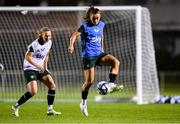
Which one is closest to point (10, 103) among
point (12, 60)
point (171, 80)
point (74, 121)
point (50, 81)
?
point (12, 60)

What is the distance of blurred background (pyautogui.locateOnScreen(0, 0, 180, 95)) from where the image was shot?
35.3m

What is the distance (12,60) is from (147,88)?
421cm

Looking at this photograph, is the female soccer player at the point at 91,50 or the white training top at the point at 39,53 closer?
the female soccer player at the point at 91,50

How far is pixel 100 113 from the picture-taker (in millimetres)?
16922

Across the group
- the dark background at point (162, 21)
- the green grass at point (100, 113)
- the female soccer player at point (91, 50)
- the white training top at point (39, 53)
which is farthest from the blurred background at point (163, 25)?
the white training top at point (39, 53)

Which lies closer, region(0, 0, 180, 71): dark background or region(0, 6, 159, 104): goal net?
region(0, 6, 159, 104): goal net

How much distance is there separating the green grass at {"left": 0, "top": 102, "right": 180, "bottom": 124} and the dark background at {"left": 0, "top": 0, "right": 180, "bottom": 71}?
51.5 ft

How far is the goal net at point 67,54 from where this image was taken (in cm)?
2053

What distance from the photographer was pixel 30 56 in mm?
16078

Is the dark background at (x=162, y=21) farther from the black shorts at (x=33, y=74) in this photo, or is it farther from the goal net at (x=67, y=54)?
the black shorts at (x=33, y=74)

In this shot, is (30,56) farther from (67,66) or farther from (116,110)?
(67,66)

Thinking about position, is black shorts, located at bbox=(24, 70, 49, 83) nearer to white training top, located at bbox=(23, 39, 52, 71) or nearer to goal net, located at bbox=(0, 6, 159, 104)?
white training top, located at bbox=(23, 39, 52, 71)

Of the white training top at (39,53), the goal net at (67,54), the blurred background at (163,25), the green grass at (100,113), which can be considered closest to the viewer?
the green grass at (100,113)

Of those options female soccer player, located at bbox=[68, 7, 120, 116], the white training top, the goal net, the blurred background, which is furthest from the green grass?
the blurred background
